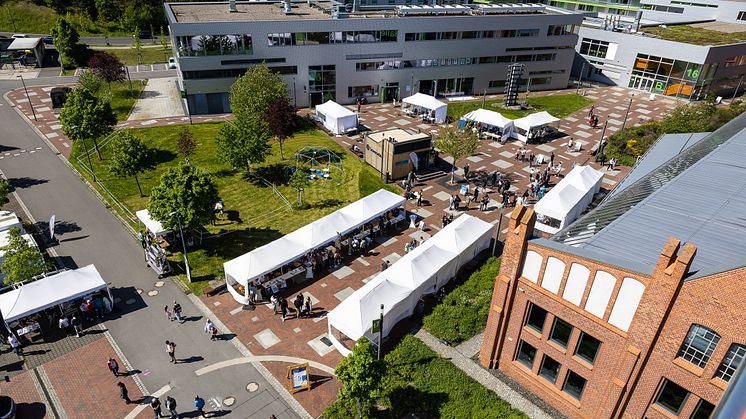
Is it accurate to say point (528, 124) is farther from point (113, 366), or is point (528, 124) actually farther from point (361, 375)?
point (113, 366)

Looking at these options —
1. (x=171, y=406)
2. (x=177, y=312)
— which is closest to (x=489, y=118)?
(x=177, y=312)

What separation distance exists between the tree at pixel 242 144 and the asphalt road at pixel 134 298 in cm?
1020

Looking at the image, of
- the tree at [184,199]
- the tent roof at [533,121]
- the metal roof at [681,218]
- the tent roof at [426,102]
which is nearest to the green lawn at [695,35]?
the tent roof at [533,121]

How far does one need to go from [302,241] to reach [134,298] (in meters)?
10.4

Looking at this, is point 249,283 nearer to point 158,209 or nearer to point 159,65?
point 158,209

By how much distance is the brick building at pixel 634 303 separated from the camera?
601 inches

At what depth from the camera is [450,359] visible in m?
22.6

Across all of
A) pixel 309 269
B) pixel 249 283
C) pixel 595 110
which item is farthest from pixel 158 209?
pixel 595 110

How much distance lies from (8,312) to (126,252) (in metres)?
8.72

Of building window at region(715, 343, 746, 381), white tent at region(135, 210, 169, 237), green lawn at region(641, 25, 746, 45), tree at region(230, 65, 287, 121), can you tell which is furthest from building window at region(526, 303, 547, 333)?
green lawn at region(641, 25, 746, 45)

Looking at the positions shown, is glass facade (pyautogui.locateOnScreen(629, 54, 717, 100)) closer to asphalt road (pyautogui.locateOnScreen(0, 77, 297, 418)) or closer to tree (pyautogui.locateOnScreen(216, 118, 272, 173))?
tree (pyautogui.locateOnScreen(216, 118, 272, 173))

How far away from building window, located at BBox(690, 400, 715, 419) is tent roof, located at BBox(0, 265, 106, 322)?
28357 millimetres

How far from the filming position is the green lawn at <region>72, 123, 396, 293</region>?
106ft

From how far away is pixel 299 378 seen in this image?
21.8m
